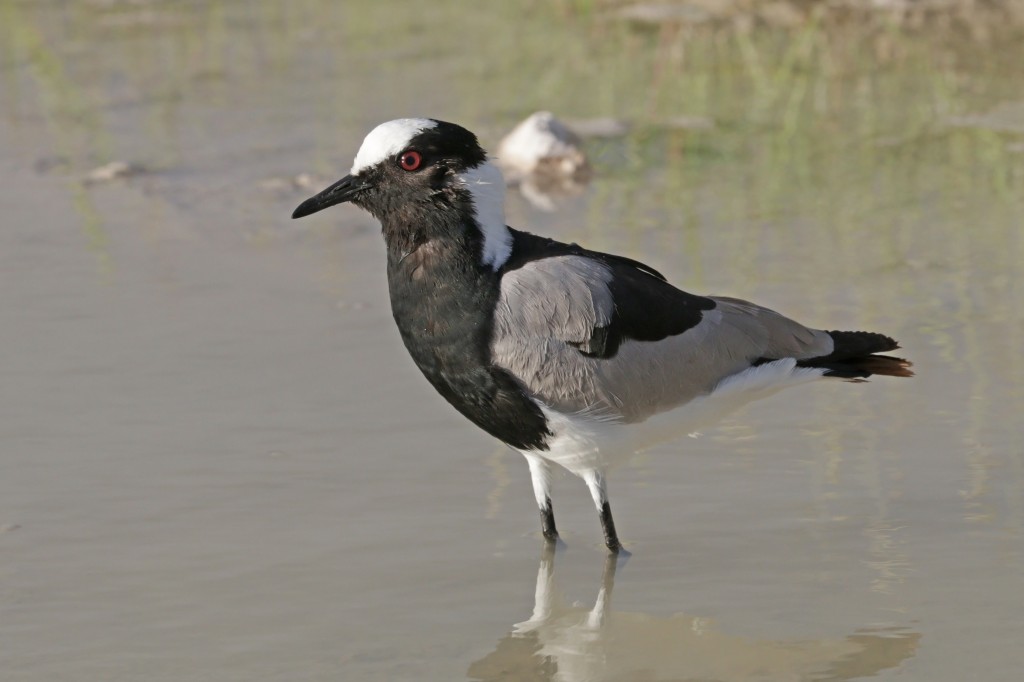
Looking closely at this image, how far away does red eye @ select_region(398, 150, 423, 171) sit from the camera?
5164 mm

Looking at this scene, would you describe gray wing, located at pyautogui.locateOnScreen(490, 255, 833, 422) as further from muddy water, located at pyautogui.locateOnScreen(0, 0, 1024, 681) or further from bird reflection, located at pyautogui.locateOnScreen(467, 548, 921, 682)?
bird reflection, located at pyautogui.locateOnScreen(467, 548, 921, 682)

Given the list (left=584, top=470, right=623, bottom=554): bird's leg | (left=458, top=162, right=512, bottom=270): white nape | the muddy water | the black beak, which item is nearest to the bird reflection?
the muddy water

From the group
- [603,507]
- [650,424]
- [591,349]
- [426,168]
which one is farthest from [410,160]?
[603,507]

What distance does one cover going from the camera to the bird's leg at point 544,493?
5227 millimetres

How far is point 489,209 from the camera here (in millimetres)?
5164

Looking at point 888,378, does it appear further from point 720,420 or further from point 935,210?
point 935,210

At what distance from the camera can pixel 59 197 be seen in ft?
27.5

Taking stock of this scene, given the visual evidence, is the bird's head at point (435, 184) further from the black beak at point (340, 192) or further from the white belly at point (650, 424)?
the white belly at point (650, 424)

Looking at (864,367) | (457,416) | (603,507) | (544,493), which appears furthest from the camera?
(457,416)

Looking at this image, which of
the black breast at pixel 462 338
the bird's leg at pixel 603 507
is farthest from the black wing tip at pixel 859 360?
the black breast at pixel 462 338

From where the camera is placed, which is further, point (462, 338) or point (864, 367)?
point (864, 367)

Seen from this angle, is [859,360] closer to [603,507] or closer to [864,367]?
[864,367]

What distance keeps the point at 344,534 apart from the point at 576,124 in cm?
471

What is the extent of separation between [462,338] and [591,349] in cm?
40
